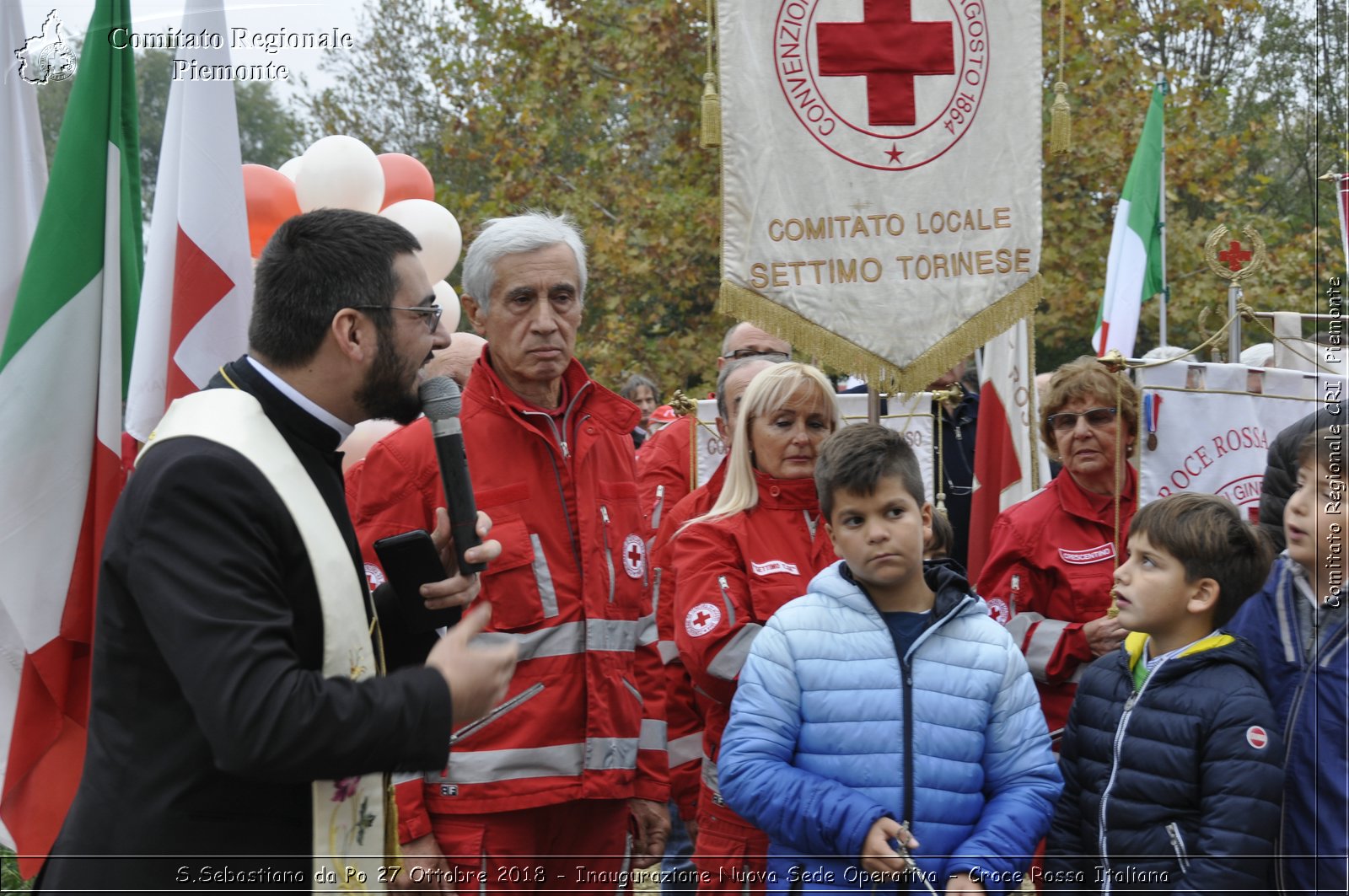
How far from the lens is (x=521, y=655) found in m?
3.24

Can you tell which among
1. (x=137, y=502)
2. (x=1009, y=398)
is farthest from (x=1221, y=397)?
(x=137, y=502)

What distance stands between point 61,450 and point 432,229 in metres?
3.27

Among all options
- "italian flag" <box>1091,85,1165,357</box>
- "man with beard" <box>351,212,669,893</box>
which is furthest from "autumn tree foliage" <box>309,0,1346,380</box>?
"man with beard" <box>351,212,669,893</box>

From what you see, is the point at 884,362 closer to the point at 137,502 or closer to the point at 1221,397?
the point at 1221,397

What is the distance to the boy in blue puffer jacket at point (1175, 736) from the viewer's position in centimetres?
281

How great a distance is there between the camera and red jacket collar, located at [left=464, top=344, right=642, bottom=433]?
134 inches

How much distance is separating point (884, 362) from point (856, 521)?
98cm

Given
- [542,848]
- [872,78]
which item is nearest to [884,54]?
[872,78]

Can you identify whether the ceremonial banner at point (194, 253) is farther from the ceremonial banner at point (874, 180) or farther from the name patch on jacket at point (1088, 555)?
the name patch on jacket at point (1088, 555)

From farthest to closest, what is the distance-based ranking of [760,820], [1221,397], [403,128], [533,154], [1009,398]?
[403,128] → [533,154] → [1009,398] → [1221,397] → [760,820]

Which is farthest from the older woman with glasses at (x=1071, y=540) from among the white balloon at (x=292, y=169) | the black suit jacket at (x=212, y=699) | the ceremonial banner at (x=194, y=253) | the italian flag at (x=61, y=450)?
the white balloon at (x=292, y=169)

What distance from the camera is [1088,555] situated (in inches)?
152

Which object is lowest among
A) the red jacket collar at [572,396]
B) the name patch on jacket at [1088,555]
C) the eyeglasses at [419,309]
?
the name patch on jacket at [1088,555]

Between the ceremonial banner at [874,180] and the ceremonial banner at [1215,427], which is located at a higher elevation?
the ceremonial banner at [874,180]
